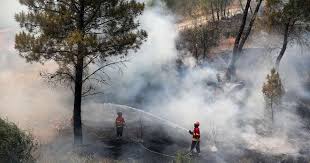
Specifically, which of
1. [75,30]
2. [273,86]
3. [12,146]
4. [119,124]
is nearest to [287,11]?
[273,86]

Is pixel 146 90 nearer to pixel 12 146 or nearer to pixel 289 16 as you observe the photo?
pixel 289 16

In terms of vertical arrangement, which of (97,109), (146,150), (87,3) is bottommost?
(146,150)

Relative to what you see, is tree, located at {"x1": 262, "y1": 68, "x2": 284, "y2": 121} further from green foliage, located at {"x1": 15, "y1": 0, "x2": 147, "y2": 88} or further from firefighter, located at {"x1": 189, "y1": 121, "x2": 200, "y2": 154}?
green foliage, located at {"x1": 15, "y1": 0, "x2": 147, "y2": 88}

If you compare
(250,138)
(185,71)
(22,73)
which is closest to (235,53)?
(185,71)

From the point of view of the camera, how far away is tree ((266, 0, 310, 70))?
2155 centimetres

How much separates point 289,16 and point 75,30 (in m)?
11.4

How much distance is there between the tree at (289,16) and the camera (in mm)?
21547

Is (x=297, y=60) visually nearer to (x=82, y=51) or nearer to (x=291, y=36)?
(x=291, y=36)

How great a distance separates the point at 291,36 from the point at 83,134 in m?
12.5

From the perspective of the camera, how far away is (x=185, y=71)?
77.8ft

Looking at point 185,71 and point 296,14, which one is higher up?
point 296,14

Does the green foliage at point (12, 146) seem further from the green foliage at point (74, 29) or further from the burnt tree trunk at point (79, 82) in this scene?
the burnt tree trunk at point (79, 82)

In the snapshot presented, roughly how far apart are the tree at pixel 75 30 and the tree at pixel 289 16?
8.84m

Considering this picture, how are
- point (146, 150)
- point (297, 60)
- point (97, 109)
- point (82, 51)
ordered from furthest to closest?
point (297, 60) → point (97, 109) → point (146, 150) → point (82, 51)
